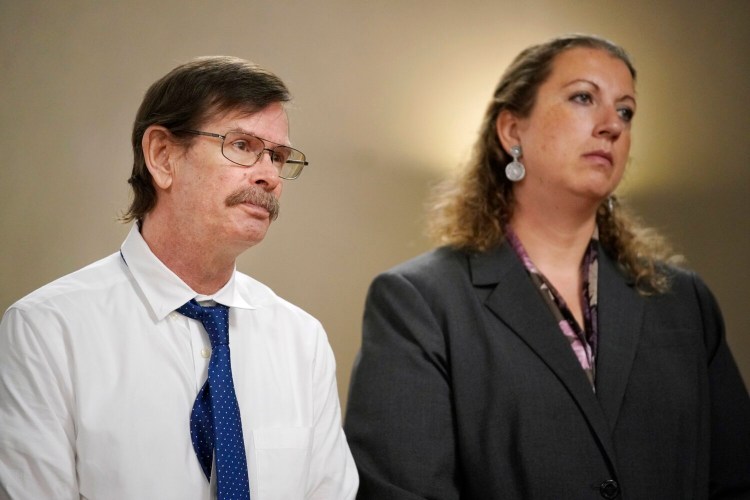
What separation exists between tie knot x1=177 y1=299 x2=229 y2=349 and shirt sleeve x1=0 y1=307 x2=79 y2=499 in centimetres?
22

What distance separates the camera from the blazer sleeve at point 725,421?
187 cm

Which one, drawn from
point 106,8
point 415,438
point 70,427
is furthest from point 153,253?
point 106,8

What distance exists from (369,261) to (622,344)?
3.42 ft

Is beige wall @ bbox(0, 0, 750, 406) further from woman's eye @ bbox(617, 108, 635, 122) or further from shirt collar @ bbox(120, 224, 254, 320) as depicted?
woman's eye @ bbox(617, 108, 635, 122)

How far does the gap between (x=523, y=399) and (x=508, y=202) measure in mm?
581

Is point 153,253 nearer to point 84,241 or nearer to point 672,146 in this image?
point 84,241

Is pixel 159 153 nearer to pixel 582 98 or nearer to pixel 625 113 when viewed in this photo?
pixel 582 98

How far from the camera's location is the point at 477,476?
1654 millimetres

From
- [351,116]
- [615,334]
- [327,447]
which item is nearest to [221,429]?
[327,447]

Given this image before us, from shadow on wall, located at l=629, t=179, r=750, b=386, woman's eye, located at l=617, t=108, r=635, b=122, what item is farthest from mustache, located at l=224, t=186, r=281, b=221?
shadow on wall, located at l=629, t=179, r=750, b=386

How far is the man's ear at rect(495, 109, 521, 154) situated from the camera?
2051 millimetres

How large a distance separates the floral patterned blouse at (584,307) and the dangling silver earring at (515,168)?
132 millimetres

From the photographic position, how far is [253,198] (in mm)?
1377

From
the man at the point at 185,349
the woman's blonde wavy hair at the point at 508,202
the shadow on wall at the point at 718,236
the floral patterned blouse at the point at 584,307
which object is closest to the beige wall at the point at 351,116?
the shadow on wall at the point at 718,236
